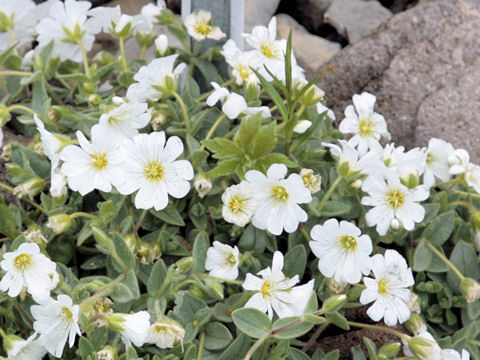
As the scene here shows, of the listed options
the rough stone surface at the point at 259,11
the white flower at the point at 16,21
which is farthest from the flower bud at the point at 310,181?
the rough stone surface at the point at 259,11

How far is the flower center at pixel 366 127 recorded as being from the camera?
1581 mm

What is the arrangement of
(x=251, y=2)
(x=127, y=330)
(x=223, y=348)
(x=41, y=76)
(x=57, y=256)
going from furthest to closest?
1. (x=251, y=2)
2. (x=41, y=76)
3. (x=57, y=256)
4. (x=223, y=348)
5. (x=127, y=330)

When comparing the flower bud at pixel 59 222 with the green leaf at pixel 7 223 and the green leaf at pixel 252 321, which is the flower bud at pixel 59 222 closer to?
the green leaf at pixel 7 223

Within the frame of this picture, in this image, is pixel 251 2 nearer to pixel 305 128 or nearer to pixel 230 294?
pixel 305 128

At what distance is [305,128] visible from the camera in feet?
4.76

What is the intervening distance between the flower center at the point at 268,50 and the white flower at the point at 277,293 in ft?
2.05

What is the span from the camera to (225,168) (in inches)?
53.4

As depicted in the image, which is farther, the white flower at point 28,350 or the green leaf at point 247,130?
the green leaf at point 247,130

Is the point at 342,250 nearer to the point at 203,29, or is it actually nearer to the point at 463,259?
the point at 463,259

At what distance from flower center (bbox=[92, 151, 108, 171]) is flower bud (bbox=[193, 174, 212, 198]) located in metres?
0.20

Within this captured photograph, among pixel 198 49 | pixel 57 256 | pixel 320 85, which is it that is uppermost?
pixel 198 49

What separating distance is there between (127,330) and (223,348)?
245 mm

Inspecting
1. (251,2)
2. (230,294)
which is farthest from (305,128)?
(251,2)

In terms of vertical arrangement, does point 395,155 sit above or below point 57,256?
above
